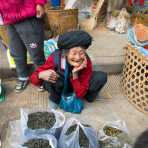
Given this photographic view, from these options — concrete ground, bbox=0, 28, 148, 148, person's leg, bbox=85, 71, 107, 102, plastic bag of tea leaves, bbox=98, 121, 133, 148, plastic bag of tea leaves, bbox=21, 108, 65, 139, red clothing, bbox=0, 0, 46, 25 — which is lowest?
concrete ground, bbox=0, 28, 148, 148

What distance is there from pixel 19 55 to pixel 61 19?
91 cm

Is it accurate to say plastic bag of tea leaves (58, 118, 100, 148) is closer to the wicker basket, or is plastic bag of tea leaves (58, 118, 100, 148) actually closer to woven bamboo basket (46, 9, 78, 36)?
woven bamboo basket (46, 9, 78, 36)

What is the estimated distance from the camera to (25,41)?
9.41ft

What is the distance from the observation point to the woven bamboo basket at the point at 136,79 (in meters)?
2.84

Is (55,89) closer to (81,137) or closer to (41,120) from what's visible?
(41,120)

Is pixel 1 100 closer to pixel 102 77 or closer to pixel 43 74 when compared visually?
pixel 43 74

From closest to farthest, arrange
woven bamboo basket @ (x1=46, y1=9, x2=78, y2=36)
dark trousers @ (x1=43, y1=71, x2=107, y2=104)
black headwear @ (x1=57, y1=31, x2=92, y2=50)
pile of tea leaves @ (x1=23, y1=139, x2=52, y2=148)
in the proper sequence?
pile of tea leaves @ (x1=23, y1=139, x2=52, y2=148)
black headwear @ (x1=57, y1=31, x2=92, y2=50)
dark trousers @ (x1=43, y1=71, x2=107, y2=104)
woven bamboo basket @ (x1=46, y1=9, x2=78, y2=36)

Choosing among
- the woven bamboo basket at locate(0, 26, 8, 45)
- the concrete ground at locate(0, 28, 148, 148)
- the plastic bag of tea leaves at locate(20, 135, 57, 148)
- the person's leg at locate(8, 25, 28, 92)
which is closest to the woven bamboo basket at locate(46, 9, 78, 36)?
the woven bamboo basket at locate(0, 26, 8, 45)

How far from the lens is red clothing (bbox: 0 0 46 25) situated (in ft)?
8.82

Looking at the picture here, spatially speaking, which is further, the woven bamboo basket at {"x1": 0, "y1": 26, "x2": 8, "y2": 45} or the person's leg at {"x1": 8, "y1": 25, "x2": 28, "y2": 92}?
the woven bamboo basket at {"x1": 0, "y1": 26, "x2": 8, "y2": 45}

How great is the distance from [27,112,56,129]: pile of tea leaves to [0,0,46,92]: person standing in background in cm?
71

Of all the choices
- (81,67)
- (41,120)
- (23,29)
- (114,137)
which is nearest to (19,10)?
(23,29)

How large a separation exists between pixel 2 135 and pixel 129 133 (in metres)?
1.03

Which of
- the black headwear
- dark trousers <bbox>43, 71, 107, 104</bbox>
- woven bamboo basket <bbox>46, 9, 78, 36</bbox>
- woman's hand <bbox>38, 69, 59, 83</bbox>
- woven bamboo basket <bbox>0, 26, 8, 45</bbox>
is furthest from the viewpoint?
woven bamboo basket <bbox>46, 9, 78, 36</bbox>
